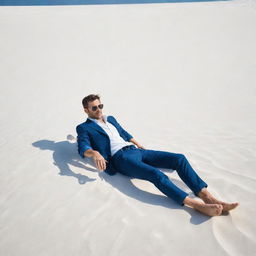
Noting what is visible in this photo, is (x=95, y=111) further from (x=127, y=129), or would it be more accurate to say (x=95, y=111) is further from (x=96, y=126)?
(x=127, y=129)

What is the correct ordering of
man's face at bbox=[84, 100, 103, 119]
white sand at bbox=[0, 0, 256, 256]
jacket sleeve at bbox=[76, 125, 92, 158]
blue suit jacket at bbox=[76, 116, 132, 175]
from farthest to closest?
man's face at bbox=[84, 100, 103, 119], blue suit jacket at bbox=[76, 116, 132, 175], jacket sleeve at bbox=[76, 125, 92, 158], white sand at bbox=[0, 0, 256, 256]

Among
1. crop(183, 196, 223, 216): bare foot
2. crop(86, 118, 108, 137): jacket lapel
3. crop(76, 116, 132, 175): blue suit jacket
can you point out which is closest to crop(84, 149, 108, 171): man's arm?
crop(76, 116, 132, 175): blue suit jacket

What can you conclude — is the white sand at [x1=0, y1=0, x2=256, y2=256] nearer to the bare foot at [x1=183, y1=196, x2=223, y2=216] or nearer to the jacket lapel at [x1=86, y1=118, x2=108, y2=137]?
the bare foot at [x1=183, y1=196, x2=223, y2=216]

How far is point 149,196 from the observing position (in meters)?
3.05

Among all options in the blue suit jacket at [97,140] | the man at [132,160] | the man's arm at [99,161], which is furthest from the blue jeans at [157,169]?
the man's arm at [99,161]

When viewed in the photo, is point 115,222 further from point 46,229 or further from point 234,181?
point 234,181

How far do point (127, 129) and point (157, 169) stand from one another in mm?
2715

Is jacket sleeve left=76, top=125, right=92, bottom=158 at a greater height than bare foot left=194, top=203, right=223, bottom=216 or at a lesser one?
greater

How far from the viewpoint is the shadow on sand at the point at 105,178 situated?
2830mm

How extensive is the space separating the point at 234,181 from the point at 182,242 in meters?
1.37

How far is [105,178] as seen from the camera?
3.46m

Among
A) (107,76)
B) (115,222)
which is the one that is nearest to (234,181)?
(115,222)

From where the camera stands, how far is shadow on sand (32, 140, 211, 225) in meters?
2.83

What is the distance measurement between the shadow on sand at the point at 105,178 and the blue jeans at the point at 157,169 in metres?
0.16
